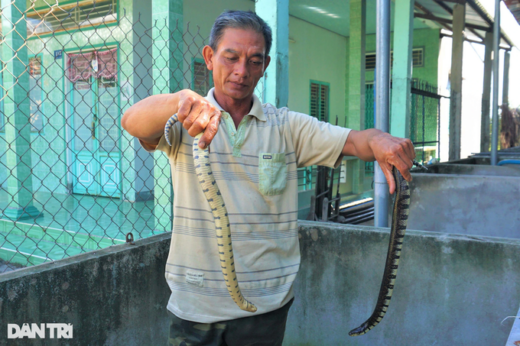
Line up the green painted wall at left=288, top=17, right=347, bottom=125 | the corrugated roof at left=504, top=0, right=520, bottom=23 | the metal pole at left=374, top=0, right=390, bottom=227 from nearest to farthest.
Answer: the metal pole at left=374, top=0, right=390, bottom=227, the corrugated roof at left=504, top=0, right=520, bottom=23, the green painted wall at left=288, top=17, right=347, bottom=125

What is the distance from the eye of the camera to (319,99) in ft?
44.7

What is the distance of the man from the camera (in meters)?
1.87

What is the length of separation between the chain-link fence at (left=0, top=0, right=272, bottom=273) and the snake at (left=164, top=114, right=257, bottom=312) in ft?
6.73

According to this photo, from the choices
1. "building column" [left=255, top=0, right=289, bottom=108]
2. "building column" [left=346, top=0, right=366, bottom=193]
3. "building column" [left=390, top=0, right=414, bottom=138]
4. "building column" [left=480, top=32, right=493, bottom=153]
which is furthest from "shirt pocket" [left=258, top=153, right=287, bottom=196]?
"building column" [left=480, top=32, right=493, bottom=153]

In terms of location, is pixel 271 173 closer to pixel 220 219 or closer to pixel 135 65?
pixel 220 219

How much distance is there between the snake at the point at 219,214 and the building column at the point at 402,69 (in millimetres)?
5679

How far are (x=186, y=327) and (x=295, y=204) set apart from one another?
723 millimetres

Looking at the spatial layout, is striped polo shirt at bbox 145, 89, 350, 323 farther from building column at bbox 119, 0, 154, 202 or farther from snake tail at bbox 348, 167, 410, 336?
building column at bbox 119, 0, 154, 202

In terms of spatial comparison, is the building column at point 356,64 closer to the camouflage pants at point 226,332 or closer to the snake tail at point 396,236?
the snake tail at point 396,236

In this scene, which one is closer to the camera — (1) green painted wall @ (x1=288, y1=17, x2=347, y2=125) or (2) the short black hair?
(2) the short black hair

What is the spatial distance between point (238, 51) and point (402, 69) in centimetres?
568

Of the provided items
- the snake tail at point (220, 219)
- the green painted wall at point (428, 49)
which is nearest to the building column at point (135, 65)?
the snake tail at point (220, 219)

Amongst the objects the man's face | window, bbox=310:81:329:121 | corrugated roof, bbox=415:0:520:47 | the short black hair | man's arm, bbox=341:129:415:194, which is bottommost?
man's arm, bbox=341:129:415:194

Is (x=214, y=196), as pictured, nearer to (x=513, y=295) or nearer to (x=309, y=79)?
(x=513, y=295)
